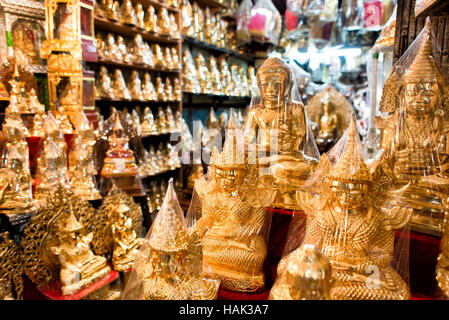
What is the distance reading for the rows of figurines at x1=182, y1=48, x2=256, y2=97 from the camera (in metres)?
4.04

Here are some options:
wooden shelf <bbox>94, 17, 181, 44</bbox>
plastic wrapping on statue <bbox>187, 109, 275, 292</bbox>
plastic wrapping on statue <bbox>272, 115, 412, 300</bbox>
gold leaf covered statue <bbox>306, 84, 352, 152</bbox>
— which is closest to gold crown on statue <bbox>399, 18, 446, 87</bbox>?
plastic wrapping on statue <bbox>272, 115, 412, 300</bbox>

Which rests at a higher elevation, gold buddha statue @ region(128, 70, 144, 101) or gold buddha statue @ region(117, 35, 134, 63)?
gold buddha statue @ region(117, 35, 134, 63)

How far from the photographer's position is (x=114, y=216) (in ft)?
4.92

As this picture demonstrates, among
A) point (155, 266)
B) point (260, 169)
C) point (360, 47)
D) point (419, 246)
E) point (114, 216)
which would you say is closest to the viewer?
point (155, 266)

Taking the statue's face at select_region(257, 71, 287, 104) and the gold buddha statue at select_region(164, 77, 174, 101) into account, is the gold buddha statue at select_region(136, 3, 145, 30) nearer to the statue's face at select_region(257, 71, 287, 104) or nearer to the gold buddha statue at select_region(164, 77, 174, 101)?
the gold buddha statue at select_region(164, 77, 174, 101)

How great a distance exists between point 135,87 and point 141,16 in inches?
27.5

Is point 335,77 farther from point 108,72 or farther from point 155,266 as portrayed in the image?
point 155,266

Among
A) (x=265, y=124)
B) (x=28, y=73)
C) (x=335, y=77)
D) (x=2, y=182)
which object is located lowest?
(x=2, y=182)

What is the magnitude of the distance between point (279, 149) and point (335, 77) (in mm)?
4293

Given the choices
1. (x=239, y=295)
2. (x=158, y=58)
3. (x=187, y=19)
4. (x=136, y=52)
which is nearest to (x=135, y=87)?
(x=136, y=52)

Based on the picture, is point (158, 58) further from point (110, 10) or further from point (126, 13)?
point (110, 10)

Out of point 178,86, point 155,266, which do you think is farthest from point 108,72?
point 155,266

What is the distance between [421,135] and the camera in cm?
119

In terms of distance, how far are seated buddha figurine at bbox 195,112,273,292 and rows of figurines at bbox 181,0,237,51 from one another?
3.16 meters
